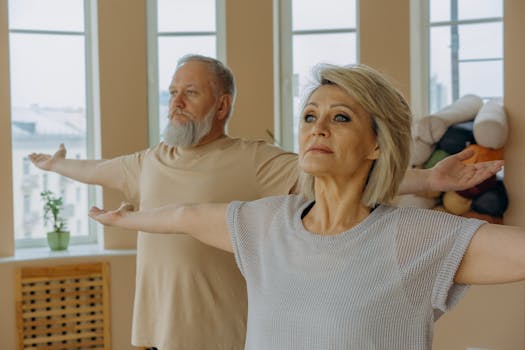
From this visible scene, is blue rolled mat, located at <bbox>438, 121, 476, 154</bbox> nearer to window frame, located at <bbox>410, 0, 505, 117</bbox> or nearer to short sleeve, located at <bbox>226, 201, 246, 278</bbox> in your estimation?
window frame, located at <bbox>410, 0, 505, 117</bbox>

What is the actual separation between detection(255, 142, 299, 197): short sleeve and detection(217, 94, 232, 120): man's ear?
26 centimetres

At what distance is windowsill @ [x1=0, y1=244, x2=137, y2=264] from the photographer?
453 cm

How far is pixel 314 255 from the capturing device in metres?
1.57

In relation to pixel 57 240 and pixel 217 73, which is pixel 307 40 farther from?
pixel 217 73

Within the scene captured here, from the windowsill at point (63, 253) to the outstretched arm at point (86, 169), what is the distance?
1579 mm

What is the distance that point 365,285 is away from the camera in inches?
59.0

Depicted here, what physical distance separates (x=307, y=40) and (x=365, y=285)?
3731 millimetres

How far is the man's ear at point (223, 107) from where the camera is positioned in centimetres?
273

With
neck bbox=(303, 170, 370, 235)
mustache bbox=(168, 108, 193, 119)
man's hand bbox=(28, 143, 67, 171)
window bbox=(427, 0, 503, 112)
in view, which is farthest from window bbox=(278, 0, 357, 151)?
neck bbox=(303, 170, 370, 235)

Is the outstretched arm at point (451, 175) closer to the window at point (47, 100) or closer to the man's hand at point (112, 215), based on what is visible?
the man's hand at point (112, 215)

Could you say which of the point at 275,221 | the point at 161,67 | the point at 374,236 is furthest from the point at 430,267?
the point at 161,67

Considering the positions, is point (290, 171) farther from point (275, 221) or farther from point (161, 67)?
point (161, 67)

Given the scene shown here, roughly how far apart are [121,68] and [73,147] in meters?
0.68

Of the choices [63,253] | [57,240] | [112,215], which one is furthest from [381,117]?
[57,240]
